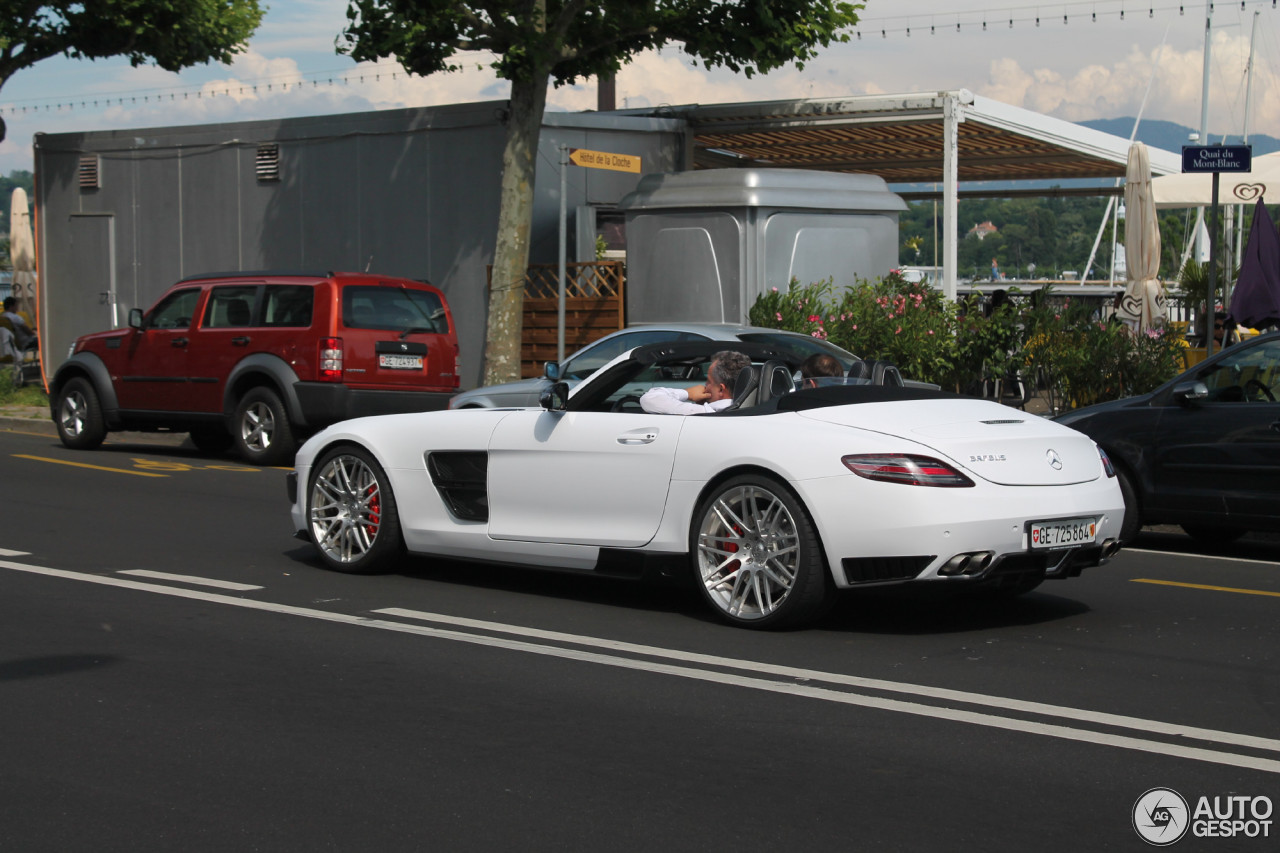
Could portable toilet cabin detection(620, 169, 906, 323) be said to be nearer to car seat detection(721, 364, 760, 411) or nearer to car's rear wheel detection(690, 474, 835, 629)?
car seat detection(721, 364, 760, 411)

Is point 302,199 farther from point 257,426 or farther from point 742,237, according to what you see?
point 257,426

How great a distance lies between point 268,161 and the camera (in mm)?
24062

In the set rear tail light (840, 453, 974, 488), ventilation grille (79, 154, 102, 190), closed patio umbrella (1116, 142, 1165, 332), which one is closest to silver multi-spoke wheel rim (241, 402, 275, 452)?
rear tail light (840, 453, 974, 488)

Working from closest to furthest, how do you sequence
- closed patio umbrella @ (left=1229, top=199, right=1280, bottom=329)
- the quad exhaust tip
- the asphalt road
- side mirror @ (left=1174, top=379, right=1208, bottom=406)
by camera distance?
the asphalt road < the quad exhaust tip < side mirror @ (left=1174, top=379, right=1208, bottom=406) < closed patio umbrella @ (left=1229, top=199, right=1280, bottom=329)

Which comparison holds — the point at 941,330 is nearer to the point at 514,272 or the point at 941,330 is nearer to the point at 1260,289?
the point at 1260,289

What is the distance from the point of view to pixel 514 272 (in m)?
19.0

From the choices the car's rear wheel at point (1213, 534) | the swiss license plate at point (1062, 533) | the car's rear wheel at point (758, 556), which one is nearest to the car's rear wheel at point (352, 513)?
the car's rear wheel at point (758, 556)

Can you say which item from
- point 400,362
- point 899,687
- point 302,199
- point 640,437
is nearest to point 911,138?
point 302,199

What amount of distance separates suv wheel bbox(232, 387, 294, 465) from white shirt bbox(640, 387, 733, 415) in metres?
8.42

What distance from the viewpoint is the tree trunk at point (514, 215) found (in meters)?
18.8

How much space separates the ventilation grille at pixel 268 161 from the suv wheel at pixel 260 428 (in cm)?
938

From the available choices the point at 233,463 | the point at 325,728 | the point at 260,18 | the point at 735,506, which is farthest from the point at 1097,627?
the point at 260,18

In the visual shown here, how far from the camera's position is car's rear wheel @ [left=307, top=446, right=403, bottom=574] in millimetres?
8336

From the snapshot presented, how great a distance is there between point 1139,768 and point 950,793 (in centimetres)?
67
